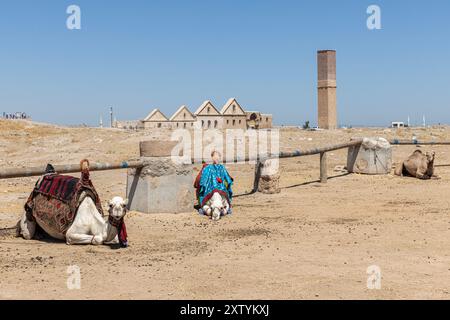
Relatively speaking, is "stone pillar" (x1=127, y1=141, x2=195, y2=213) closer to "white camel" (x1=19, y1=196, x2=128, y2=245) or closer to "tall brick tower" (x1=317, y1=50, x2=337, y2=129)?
"white camel" (x1=19, y1=196, x2=128, y2=245)

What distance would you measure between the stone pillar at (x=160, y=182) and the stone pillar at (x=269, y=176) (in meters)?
2.63

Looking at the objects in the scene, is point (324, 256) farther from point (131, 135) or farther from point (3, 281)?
point (131, 135)

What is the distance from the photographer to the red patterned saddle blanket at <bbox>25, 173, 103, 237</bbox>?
21.0 ft

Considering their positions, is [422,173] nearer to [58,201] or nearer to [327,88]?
[58,201]

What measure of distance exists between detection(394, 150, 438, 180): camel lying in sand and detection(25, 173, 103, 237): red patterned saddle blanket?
9427 mm

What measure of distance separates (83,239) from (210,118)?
1474 inches

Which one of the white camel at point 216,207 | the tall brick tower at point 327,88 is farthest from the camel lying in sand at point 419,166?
the tall brick tower at point 327,88

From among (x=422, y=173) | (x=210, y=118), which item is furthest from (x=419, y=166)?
(x=210, y=118)

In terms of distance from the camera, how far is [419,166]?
13594 mm

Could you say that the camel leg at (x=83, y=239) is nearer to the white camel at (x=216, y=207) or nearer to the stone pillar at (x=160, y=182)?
the stone pillar at (x=160, y=182)

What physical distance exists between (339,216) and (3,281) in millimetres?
5298
